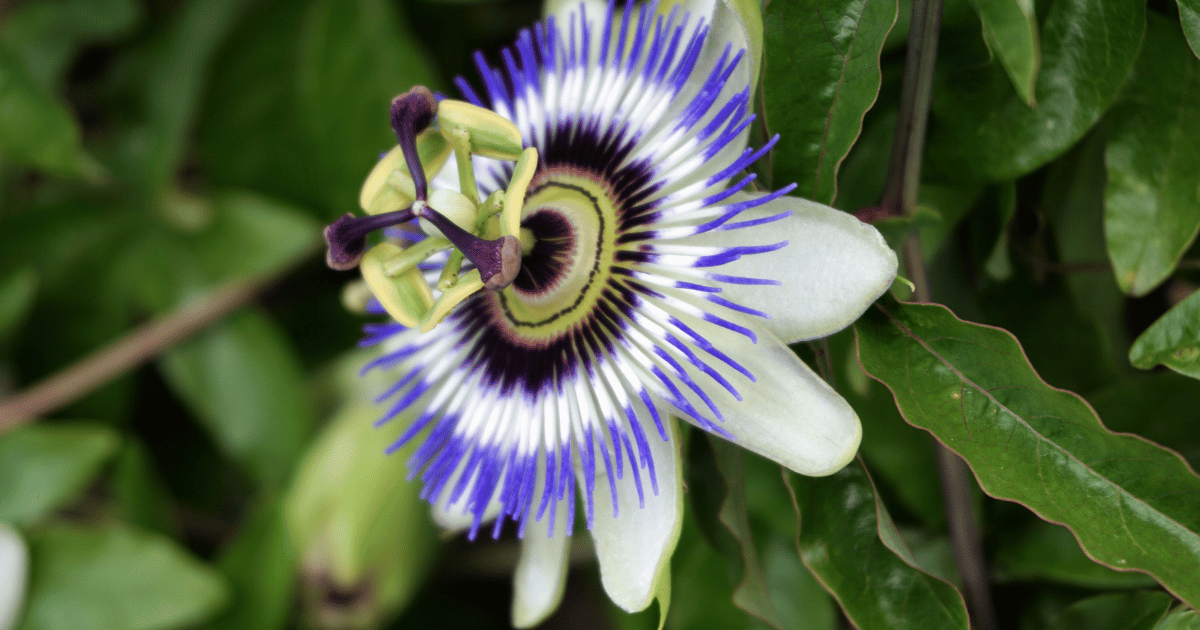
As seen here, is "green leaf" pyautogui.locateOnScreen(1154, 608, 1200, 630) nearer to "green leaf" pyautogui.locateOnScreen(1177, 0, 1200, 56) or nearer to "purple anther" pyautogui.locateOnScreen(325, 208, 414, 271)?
"green leaf" pyautogui.locateOnScreen(1177, 0, 1200, 56)

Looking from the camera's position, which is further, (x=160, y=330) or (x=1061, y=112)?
(x=160, y=330)

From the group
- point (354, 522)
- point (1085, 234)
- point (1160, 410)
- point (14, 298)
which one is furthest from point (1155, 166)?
point (14, 298)

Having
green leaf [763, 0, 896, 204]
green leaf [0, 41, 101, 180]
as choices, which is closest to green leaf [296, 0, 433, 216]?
green leaf [0, 41, 101, 180]

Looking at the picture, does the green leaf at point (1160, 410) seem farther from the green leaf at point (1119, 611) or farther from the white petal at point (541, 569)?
the white petal at point (541, 569)

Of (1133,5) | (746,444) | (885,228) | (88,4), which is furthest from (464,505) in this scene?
(88,4)

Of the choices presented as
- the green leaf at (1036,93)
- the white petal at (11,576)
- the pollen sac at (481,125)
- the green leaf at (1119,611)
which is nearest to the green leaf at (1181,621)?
the green leaf at (1119,611)

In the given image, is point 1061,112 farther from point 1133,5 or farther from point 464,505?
point 464,505

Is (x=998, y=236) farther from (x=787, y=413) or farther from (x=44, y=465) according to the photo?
(x=44, y=465)

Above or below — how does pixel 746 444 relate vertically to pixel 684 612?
above
